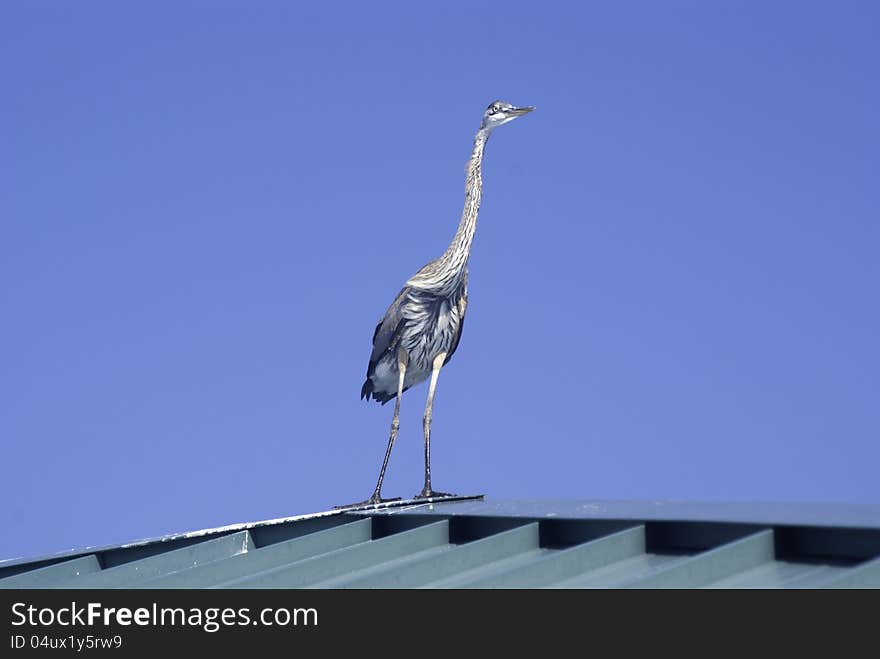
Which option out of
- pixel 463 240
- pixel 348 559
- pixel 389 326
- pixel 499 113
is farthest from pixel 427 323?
pixel 348 559

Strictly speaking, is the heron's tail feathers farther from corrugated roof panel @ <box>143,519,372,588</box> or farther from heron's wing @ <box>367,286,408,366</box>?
corrugated roof panel @ <box>143,519,372,588</box>

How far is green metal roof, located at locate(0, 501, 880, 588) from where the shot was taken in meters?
6.25

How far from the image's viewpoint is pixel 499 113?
13977mm

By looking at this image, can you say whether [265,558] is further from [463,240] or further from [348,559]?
[463,240]

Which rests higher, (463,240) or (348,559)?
(463,240)

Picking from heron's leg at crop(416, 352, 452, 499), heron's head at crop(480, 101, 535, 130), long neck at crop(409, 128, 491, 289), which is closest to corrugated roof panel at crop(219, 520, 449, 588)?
heron's leg at crop(416, 352, 452, 499)

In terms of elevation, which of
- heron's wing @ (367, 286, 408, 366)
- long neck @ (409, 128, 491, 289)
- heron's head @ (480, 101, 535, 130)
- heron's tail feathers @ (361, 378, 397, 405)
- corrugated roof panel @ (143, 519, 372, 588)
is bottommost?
corrugated roof panel @ (143, 519, 372, 588)

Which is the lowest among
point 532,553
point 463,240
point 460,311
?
point 532,553

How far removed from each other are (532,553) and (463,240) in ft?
20.3

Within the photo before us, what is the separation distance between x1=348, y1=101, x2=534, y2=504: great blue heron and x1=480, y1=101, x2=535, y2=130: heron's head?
0.88 metres

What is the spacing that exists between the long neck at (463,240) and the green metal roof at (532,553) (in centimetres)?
403

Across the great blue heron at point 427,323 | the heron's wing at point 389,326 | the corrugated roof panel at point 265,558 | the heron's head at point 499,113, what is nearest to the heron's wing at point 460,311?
the great blue heron at point 427,323
